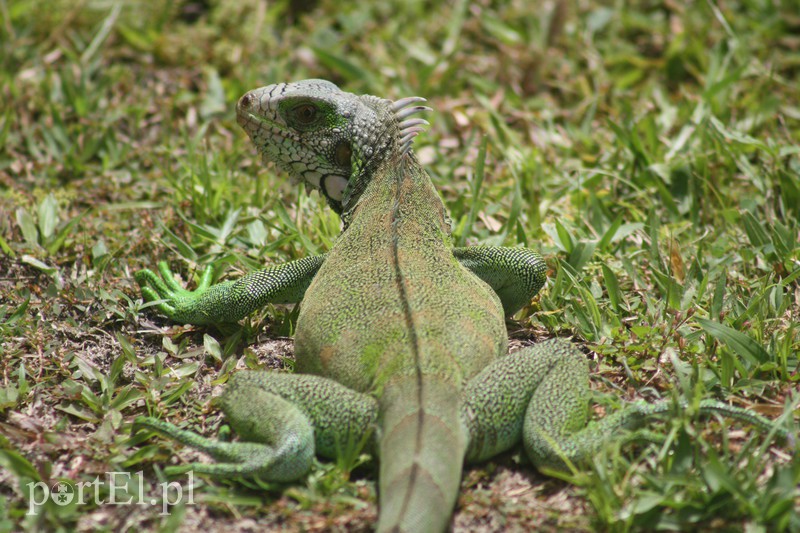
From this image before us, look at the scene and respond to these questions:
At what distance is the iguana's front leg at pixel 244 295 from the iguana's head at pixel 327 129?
1.54 feet

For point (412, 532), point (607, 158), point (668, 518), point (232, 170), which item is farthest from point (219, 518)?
point (607, 158)

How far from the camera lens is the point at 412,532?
3129 mm

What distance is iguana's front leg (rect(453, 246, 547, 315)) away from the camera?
4770 millimetres

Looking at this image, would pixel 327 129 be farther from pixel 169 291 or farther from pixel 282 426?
pixel 282 426

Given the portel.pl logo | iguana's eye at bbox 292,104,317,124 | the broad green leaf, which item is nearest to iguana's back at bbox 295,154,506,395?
iguana's eye at bbox 292,104,317,124

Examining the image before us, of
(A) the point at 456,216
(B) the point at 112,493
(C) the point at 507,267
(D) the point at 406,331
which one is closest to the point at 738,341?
(C) the point at 507,267

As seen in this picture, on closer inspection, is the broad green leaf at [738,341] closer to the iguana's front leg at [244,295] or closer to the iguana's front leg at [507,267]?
the iguana's front leg at [507,267]

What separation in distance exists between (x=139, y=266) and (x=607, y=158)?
11.7ft

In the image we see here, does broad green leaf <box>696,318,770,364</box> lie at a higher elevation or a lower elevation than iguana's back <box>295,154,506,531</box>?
lower

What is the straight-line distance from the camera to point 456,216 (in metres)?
5.98

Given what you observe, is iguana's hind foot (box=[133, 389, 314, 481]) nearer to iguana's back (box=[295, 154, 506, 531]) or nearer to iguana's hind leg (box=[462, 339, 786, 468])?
iguana's back (box=[295, 154, 506, 531])

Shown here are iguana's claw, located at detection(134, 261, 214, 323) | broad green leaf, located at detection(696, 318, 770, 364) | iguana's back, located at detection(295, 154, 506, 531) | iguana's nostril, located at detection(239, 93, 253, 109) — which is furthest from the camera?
iguana's claw, located at detection(134, 261, 214, 323)

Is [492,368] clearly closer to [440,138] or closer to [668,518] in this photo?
[668,518]

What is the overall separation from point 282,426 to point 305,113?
1903mm
